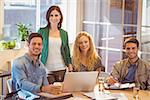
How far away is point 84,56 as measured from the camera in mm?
3795

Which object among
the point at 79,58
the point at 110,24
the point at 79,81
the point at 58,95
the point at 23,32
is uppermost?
the point at 110,24

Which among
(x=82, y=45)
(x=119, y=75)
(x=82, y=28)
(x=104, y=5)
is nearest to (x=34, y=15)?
(x=82, y=28)

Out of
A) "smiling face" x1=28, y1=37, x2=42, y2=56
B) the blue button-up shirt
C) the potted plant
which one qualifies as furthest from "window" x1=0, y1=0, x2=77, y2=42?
the blue button-up shirt

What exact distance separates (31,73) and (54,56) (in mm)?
1028

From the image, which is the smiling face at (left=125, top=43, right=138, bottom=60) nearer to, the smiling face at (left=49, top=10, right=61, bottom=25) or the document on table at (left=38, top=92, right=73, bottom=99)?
the document on table at (left=38, top=92, right=73, bottom=99)

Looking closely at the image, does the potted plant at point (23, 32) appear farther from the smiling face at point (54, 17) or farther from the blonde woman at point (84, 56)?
the blonde woman at point (84, 56)

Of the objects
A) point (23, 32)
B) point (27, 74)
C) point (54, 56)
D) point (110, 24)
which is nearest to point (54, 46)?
point (54, 56)

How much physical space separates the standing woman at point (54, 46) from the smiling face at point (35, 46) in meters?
0.84

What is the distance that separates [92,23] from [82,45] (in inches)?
56.4

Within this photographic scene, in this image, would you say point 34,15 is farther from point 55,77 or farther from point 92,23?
point 55,77

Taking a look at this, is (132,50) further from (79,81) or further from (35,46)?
(35,46)

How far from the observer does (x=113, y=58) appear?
4.91 meters

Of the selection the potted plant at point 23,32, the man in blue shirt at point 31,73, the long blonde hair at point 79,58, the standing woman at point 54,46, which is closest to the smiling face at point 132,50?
the long blonde hair at point 79,58

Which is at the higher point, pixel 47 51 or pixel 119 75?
pixel 47 51
